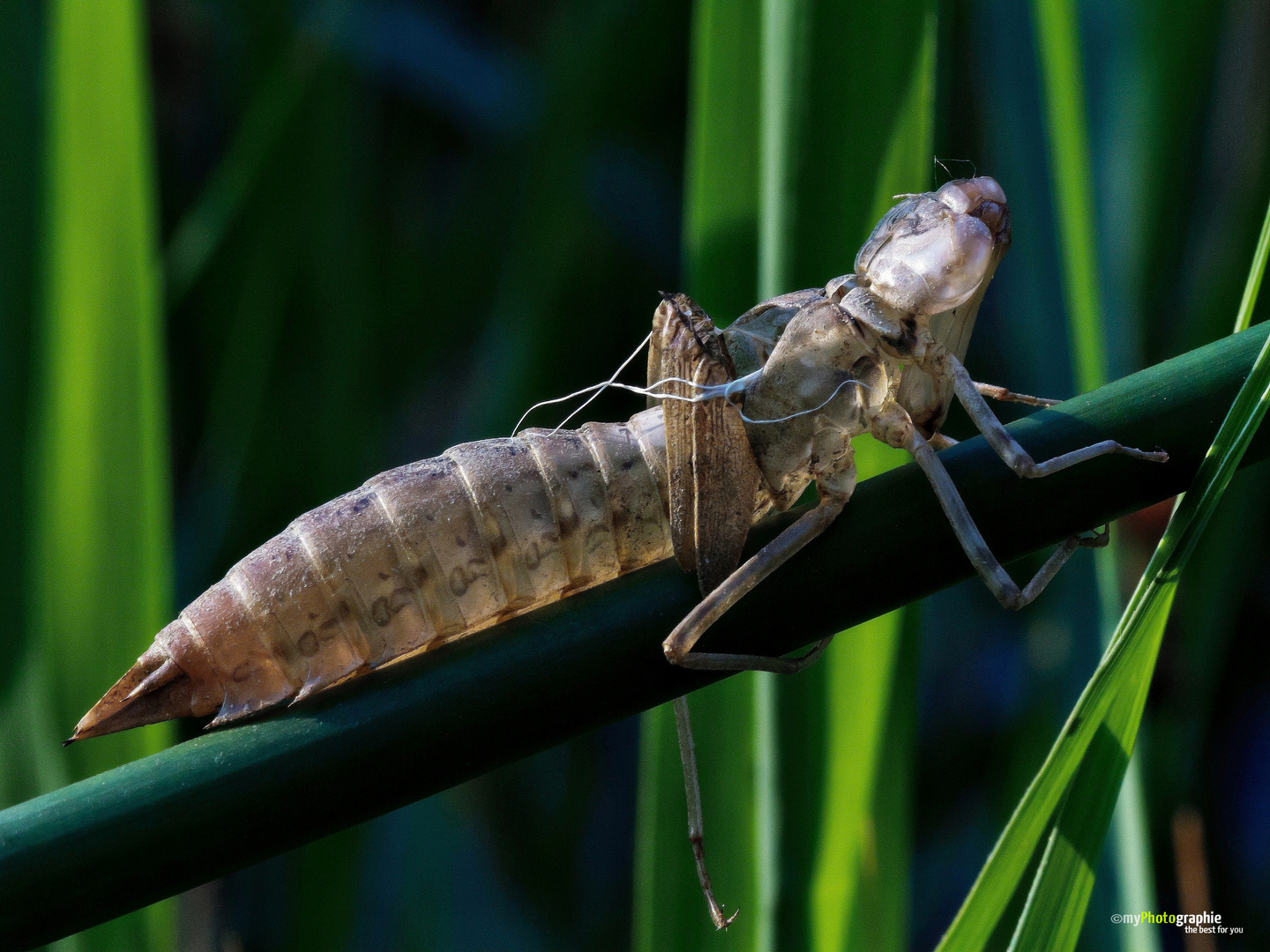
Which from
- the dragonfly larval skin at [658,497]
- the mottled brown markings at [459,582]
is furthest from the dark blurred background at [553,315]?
the mottled brown markings at [459,582]

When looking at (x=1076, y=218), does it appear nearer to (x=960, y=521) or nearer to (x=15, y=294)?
(x=960, y=521)

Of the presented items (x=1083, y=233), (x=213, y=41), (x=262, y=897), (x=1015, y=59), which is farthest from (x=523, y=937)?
(x=213, y=41)

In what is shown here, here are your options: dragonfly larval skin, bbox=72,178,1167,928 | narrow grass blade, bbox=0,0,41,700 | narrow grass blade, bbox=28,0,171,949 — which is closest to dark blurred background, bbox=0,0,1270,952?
narrow grass blade, bbox=0,0,41,700

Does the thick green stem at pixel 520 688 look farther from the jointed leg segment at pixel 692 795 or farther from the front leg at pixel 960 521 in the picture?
the jointed leg segment at pixel 692 795

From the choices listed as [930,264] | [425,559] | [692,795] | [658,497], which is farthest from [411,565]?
[930,264]

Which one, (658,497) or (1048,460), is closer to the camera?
(1048,460)

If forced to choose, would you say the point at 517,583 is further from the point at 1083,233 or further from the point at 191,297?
the point at 191,297

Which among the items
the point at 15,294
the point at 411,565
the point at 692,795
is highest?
the point at 15,294
